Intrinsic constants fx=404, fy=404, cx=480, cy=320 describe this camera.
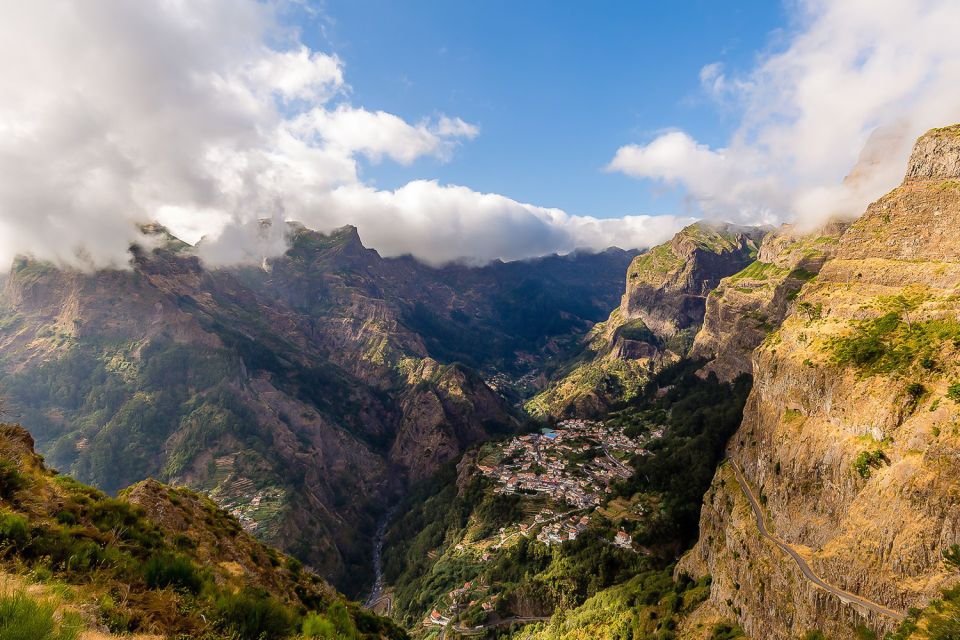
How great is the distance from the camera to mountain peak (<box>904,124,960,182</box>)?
53838 mm

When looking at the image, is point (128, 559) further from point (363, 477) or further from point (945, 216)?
point (363, 477)

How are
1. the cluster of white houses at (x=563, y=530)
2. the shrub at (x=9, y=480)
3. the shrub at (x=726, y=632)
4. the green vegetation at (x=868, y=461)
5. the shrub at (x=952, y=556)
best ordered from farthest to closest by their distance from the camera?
1. the cluster of white houses at (x=563, y=530)
2. the shrub at (x=726, y=632)
3. the green vegetation at (x=868, y=461)
4. the shrub at (x=952, y=556)
5. the shrub at (x=9, y=480)

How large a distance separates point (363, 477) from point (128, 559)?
20483 cm

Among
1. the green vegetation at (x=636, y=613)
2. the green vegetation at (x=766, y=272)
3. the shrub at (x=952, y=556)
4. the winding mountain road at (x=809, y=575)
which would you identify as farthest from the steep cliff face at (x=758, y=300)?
the shrub at (x=952, y=556)

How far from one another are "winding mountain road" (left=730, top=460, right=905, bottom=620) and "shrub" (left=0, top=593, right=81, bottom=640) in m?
42.7

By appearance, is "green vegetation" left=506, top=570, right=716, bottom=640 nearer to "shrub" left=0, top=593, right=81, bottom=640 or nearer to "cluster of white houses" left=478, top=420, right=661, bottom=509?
"cluster of white houses" left=478, top=420, right=661, bottom=509

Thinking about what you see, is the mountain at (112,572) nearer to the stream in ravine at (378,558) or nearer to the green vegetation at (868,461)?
the green vegetation at (868,461)

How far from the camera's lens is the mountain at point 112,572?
28.3 ft

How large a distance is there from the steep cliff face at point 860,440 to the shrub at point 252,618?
123ft

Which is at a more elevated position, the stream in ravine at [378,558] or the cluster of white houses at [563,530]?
the cluster of white houses at [563,530]

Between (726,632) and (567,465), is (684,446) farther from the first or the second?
(726,632)

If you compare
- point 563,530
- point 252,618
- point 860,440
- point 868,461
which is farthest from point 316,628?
point 563,530

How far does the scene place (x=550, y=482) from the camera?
12031 cm

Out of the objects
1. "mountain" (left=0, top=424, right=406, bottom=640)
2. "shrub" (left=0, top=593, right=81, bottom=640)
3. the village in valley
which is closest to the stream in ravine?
the village in valley
